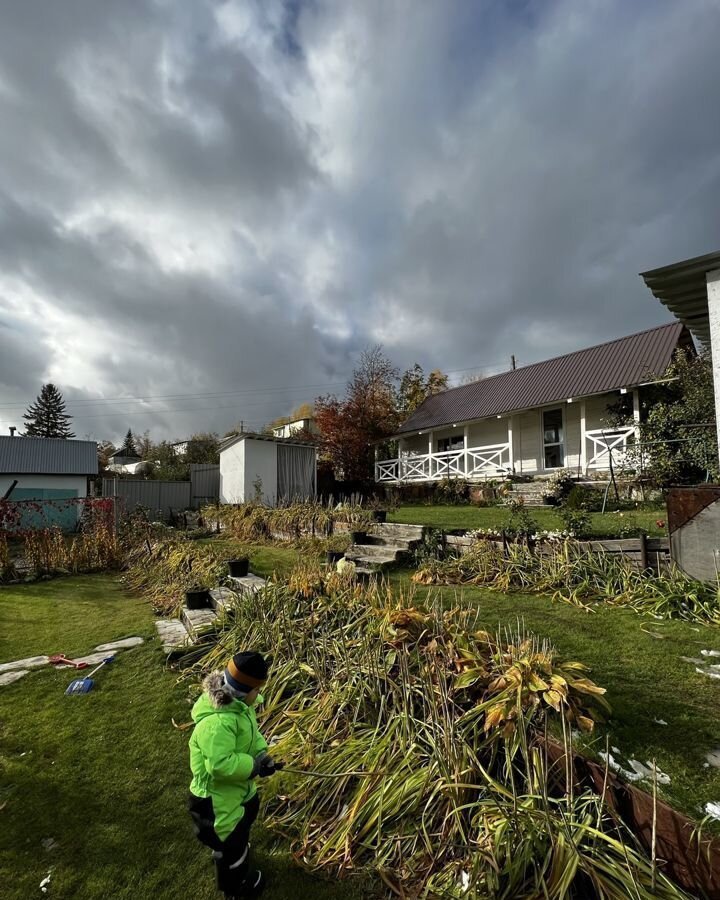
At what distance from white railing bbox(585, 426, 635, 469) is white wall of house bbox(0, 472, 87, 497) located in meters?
19.9

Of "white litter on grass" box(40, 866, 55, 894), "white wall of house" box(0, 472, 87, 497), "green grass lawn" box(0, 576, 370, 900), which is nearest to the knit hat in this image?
"green grass lawn" box(0, 576, 370, 900)

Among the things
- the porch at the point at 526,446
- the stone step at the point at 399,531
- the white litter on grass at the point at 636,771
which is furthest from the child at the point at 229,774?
the porch at the point at 526,446

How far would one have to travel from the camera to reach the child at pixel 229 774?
5.83ft

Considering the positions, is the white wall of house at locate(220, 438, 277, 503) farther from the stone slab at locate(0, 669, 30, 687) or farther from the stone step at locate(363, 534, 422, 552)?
the stone slab at locate(0, 669, 30, 687)

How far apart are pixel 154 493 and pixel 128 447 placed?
37.7 m

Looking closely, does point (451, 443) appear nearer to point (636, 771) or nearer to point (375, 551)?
point (375, 551)

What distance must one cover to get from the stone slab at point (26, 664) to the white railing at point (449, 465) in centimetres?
1358

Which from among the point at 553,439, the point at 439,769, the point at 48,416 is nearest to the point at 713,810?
the point at 439,769

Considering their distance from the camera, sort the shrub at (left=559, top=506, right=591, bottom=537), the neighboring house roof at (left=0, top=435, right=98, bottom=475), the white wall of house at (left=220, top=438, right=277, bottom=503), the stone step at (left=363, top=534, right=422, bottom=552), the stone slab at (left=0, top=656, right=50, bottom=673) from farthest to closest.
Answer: the neighboring house roof at (left=0, top=435, right=98, bottom=475)
the white wall of house at (left=220, top=438, right=277, bottom=503)
the stone step at (left=363, top=534, right=422, bottom=552)
the shrub at (left=559, top=506, right=591, bottom=537)
the stone slab at (left=0, top=656, right=50, bottom=673)

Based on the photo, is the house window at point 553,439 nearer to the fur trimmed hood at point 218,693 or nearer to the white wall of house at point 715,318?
the white wall of house at point 715,318

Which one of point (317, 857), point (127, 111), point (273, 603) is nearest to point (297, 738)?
point (317, 857)

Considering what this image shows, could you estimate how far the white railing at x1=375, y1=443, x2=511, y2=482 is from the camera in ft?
53.1

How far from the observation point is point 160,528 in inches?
475

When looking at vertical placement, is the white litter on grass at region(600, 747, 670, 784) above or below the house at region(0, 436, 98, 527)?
below
